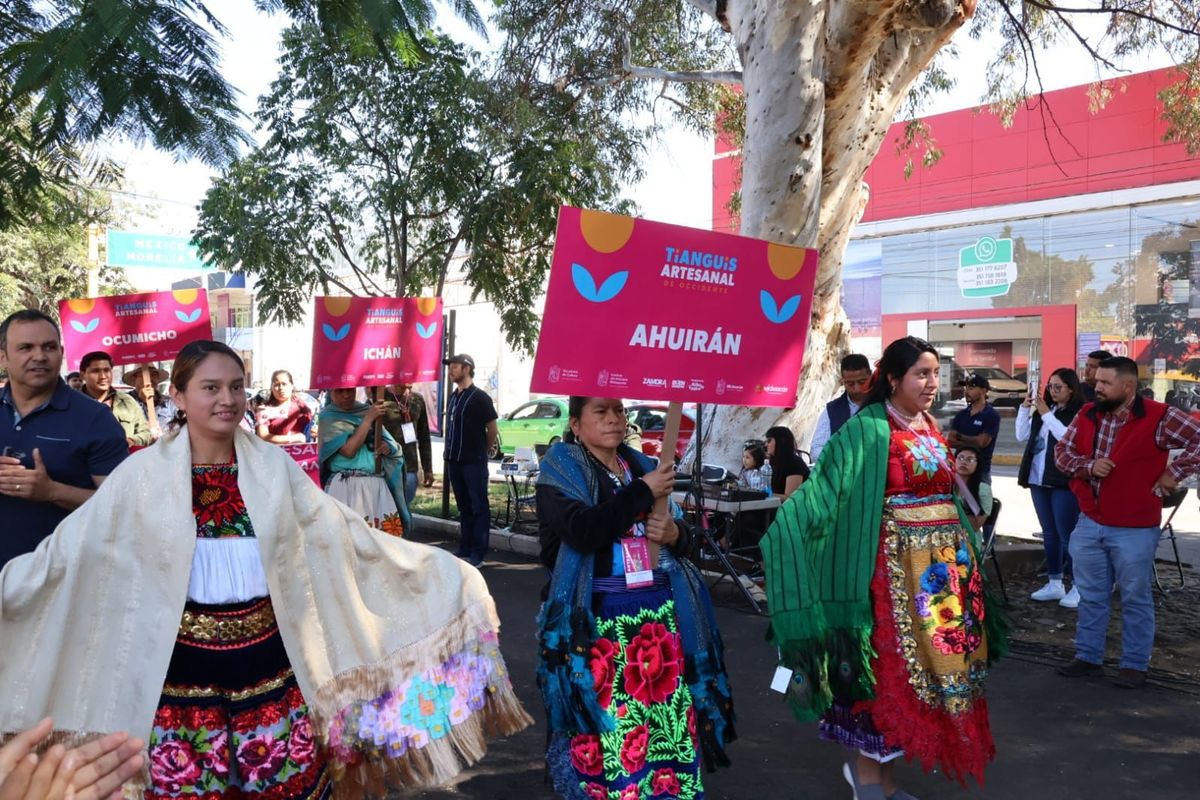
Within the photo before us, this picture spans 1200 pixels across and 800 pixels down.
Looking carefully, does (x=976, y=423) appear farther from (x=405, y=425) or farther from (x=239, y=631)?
(x=239, y=631)

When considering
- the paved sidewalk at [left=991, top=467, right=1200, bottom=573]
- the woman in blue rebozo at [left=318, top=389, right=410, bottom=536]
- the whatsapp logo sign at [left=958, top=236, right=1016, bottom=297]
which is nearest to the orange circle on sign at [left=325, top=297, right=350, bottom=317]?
the woman in blue rebozo at [left=318, top=389, right=410, bottom=536]

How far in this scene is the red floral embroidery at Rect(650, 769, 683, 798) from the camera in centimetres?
358

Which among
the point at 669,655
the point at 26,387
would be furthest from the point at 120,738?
the point at 26,387

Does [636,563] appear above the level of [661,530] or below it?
below

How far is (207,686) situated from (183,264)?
70.3ft

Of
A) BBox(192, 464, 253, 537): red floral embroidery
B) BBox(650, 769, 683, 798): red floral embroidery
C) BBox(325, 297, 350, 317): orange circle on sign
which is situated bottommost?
BBox(650, 769, 683, 798): red floral embroidery

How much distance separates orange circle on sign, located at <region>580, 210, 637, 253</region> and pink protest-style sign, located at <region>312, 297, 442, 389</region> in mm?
4005

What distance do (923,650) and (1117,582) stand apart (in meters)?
2.68

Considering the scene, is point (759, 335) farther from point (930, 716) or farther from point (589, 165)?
point (589, 165)

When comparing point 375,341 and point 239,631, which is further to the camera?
point 375,341

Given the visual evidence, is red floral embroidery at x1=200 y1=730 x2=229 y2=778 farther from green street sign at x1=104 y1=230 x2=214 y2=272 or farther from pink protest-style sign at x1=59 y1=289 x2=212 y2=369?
green street sign at x1=104 y1=230 x2=214 y2=272

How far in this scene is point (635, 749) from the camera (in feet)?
11.8

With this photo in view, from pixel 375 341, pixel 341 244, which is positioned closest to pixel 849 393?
pixel 375 341

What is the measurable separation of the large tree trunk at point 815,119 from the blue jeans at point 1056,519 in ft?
8.13
